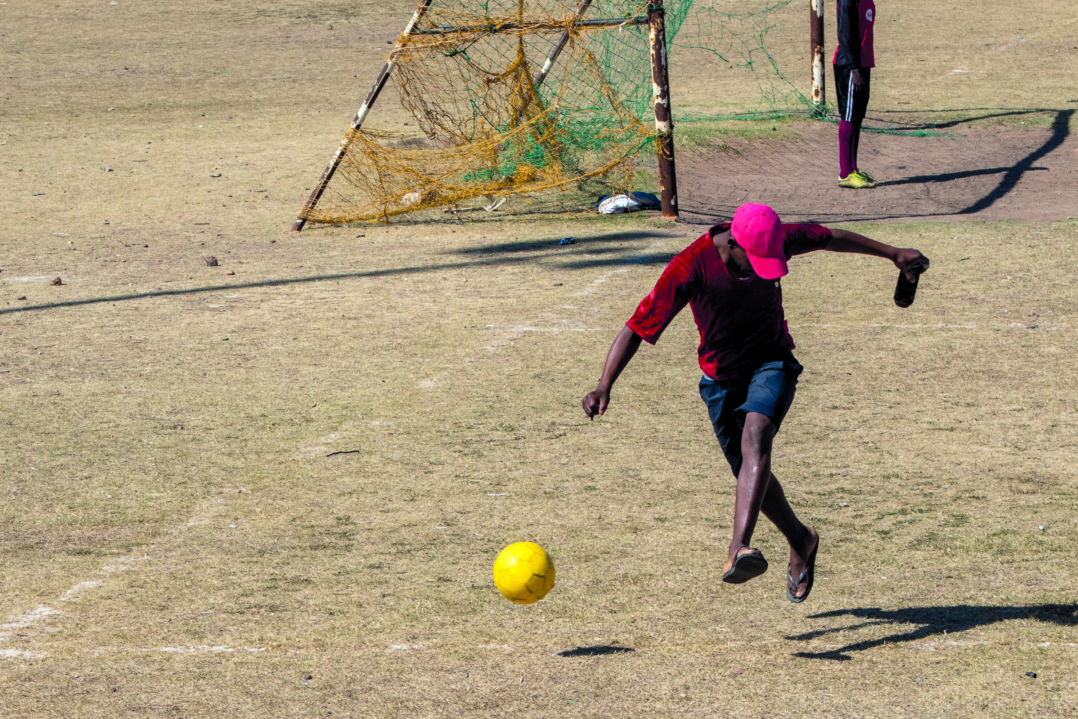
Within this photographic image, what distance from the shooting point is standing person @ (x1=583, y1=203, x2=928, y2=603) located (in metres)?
4.65

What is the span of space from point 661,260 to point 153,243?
490cm

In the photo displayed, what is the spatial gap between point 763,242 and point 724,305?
32cm

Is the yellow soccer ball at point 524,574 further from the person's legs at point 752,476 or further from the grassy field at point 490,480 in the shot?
the person's legs at point 752,476

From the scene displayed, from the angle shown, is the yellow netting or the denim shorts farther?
the yellow netting

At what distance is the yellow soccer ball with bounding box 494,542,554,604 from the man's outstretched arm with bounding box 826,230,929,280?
1.52 metres

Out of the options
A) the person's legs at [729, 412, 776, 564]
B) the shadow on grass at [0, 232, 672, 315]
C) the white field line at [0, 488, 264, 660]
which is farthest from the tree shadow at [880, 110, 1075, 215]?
the white field line at [0, 488, 264, 660]

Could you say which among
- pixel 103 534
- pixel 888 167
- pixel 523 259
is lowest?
pixel 888 167

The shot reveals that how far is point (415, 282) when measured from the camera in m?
10.8

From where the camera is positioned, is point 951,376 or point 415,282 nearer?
point 951,376

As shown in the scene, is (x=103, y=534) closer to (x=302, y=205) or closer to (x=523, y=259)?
(x=523, y=259)

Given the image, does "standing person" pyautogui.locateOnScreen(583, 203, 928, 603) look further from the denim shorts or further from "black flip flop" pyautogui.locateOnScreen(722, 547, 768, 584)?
"black flip flop" pyautogui.locateOnScreen(722, 547, 768, 584)

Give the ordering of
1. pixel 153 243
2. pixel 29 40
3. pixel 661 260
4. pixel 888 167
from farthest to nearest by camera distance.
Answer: pixel 29 40 → pixel 888 167 → pixel 153 243 → pixel 661 260

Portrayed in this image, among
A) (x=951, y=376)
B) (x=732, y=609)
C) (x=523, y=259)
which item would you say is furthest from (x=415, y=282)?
(x=732, y=609)

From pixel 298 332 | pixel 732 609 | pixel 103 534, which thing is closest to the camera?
pixel 732 609
